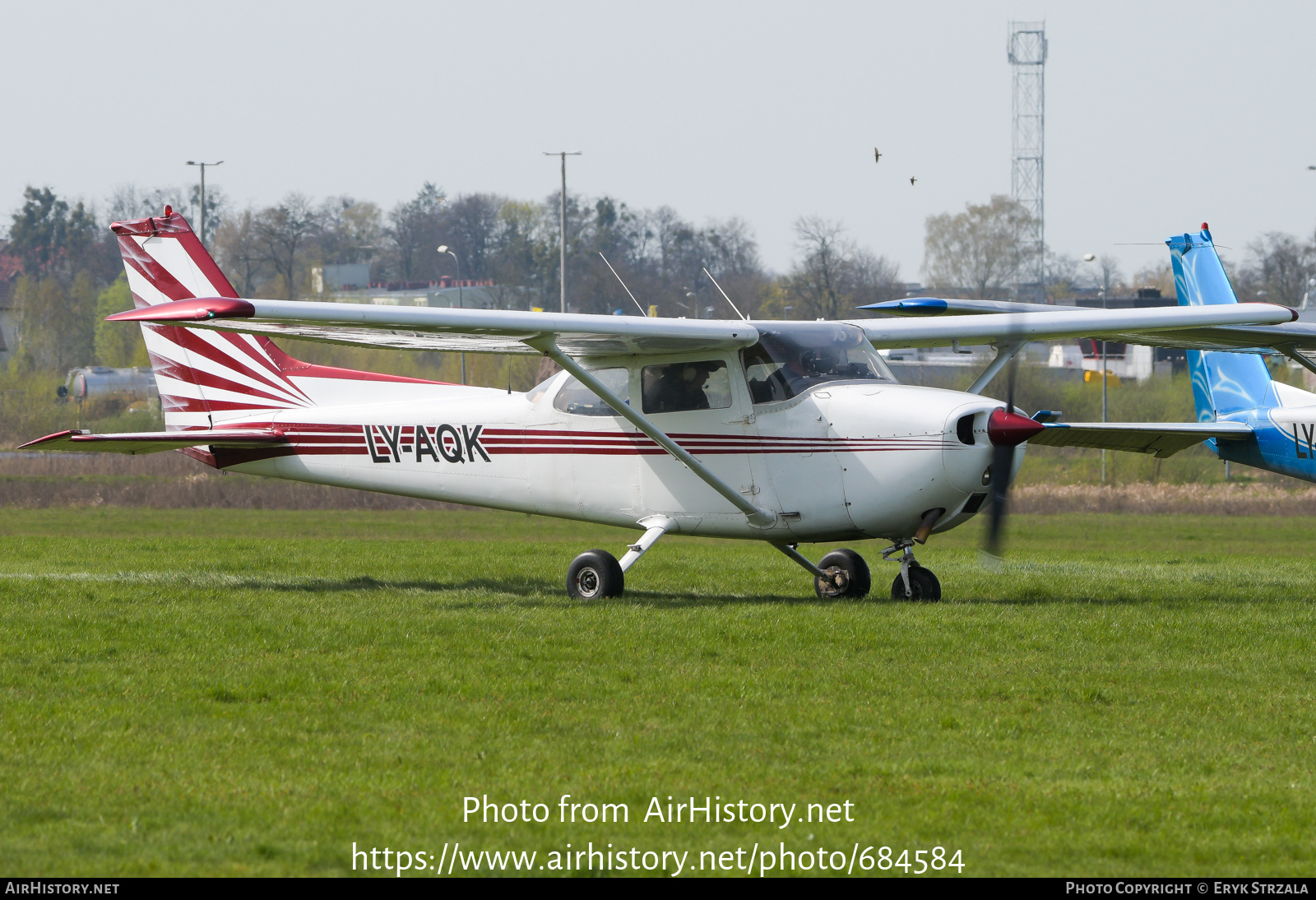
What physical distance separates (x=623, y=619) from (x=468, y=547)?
347 inches

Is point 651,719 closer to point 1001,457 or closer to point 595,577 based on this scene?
point 1001,457

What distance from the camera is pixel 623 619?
11.6 meters

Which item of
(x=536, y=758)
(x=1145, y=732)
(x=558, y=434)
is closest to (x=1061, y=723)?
(x=1145, y=732)

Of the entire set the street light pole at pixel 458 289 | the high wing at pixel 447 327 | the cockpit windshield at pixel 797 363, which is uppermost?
the street light pole at pixel 458 289

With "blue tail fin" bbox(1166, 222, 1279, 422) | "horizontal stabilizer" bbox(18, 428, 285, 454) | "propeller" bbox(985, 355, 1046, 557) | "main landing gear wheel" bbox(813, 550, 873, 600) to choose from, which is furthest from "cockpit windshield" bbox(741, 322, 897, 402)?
"blue tail fin" bbox(1166, 222, 1279, 422)

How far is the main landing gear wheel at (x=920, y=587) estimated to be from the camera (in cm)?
1298

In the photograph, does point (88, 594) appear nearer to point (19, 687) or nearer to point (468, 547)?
point (19, 687)

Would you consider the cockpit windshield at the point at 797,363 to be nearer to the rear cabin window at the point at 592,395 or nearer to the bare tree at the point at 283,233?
the rear cabin window at the point at 592,395

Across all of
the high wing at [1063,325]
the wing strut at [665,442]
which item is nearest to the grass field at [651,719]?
the wing strut at [665,442]

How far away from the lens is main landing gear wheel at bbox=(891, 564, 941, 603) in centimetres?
1298

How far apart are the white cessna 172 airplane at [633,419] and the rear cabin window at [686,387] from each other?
17mm

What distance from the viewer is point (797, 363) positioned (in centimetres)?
1304

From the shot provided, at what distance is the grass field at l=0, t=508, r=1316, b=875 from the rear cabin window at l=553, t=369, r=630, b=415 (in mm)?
1837

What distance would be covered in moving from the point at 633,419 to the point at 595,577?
5.01 feet
